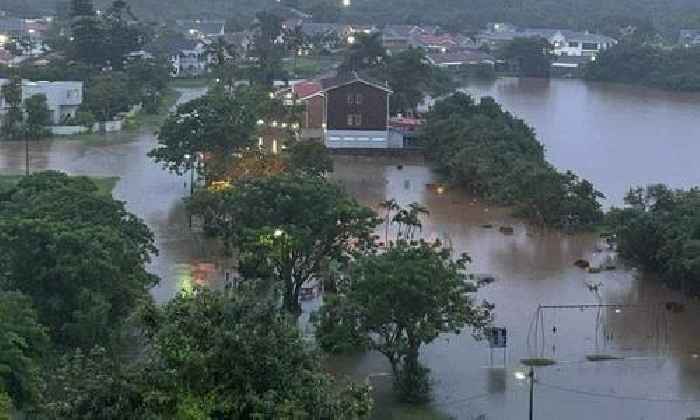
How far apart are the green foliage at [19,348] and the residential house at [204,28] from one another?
3519cm

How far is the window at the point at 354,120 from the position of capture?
2145cm

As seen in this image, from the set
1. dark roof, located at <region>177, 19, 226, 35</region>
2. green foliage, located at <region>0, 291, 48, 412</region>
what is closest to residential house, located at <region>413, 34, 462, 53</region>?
dark roof, located at <region>177, 19, 226, 35</region>

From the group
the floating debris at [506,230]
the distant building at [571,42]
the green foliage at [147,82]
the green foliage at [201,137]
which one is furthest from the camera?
the distant building at [571,42]

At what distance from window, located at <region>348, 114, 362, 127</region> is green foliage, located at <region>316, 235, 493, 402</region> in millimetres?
12710

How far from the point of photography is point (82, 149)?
2089 centimetres

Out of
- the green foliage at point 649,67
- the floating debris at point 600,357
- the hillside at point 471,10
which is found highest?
the hillside at point 471,10

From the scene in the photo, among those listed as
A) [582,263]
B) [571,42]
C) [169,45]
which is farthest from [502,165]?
[571,42]

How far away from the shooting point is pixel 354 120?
Answer: 2148cm

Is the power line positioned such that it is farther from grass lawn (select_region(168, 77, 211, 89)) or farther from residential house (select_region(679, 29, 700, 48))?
residential house (select_region(679, 29, 700, 48))

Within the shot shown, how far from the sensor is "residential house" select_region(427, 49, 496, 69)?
37.2m

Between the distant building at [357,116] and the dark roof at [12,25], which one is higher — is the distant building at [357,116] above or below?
below

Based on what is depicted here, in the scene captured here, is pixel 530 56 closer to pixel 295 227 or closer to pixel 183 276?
pixel 183 276

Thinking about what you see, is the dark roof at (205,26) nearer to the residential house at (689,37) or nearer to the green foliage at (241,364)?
the residential house at (689,37)

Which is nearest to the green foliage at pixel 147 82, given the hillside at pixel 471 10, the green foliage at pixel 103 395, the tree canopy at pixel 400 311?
the tree canopy at pixel 400 311
